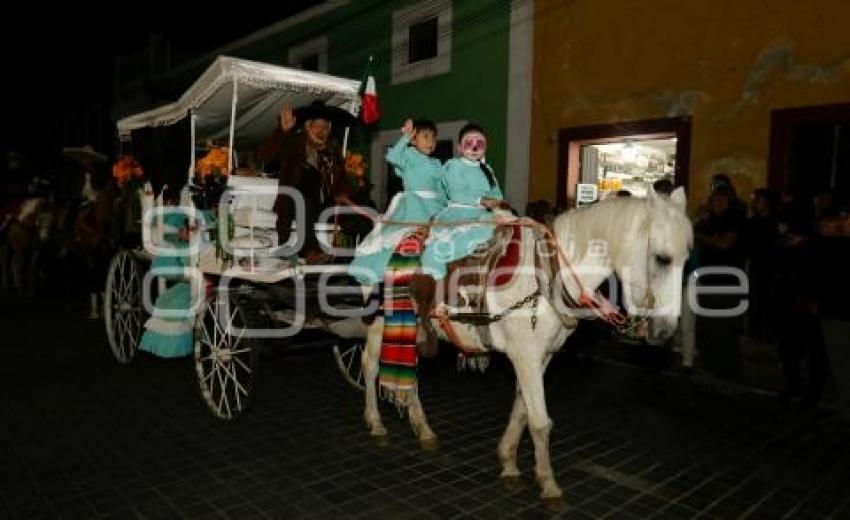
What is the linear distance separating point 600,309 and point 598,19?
300 inches

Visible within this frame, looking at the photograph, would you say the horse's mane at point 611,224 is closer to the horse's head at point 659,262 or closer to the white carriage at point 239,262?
the horse's head at point 659,262

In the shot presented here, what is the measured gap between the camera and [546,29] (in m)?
10.7

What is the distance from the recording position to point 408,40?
13.2 m

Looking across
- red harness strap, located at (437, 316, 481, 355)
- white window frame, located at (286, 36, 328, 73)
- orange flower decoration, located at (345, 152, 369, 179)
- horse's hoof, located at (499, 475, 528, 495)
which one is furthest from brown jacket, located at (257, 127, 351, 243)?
white window frame, located at (286, 36, 328, 73)

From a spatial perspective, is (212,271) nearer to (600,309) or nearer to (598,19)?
(600,309)

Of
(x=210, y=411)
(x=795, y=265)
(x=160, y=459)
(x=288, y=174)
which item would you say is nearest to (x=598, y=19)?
(x=795, y=265)

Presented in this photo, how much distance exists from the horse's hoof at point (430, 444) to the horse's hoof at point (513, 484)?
2.44ft

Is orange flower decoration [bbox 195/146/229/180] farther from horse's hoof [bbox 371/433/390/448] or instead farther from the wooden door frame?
the wooden door frame

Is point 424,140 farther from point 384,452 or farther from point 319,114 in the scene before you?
point 384,452

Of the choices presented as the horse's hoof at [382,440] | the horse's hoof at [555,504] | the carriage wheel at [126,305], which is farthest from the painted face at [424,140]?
the carriage wheel at [126,305]

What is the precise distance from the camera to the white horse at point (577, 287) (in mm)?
3318

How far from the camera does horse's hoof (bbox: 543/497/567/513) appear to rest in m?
3.94

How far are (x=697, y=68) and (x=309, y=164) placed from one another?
601 centimetres

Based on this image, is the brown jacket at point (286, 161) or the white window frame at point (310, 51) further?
the white window frame at point (310, 51)
